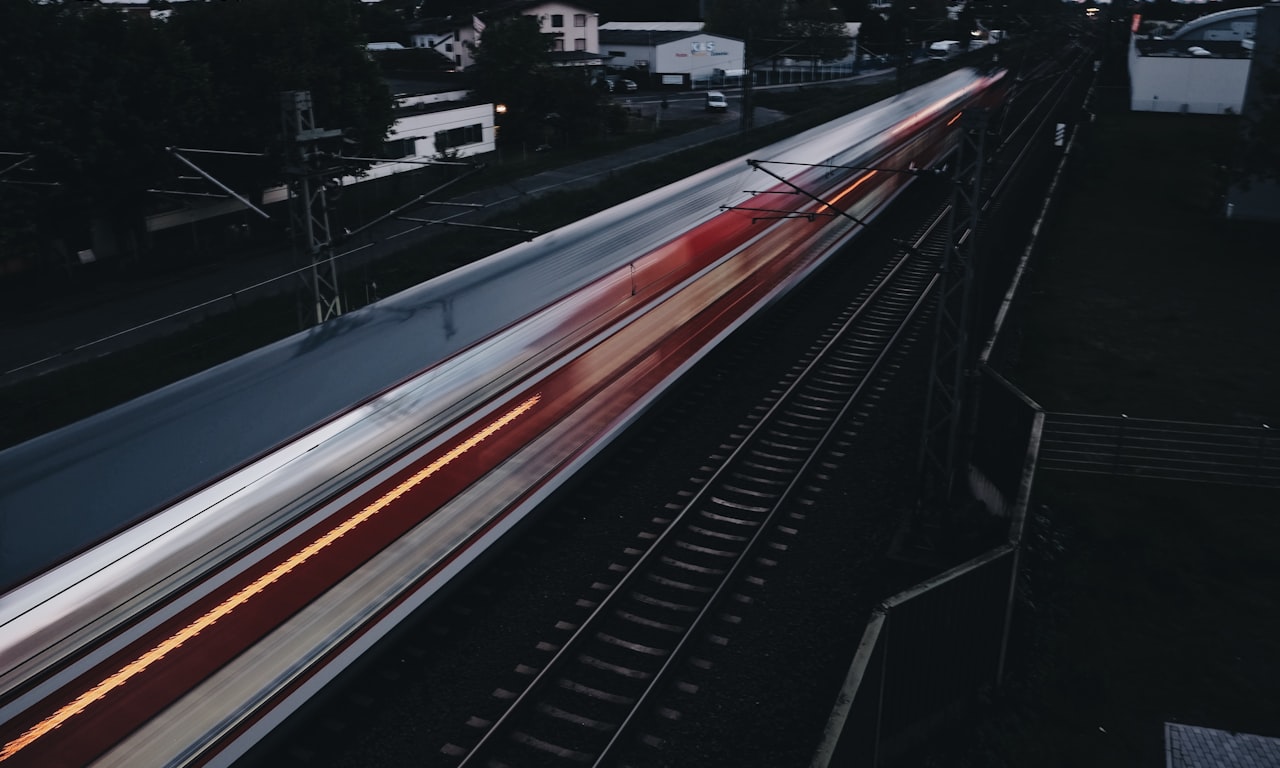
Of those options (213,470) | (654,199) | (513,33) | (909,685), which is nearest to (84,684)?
(213,470)

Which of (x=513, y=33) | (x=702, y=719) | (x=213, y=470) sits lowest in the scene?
(x=702, y=719)

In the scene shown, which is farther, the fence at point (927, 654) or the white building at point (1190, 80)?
the white building at point (1190, 80)

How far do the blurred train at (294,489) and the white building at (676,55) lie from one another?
5773 cm

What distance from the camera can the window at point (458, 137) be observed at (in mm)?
42938

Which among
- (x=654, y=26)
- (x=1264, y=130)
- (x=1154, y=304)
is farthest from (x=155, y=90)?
(x=654, y=26)

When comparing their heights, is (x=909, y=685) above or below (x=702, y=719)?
above

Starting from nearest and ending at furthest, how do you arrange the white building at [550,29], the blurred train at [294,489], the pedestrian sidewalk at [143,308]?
1. the blurred train at [294,489]
2. the pedestrian sidewalk at [143,308]
3. the white building at [550,29]

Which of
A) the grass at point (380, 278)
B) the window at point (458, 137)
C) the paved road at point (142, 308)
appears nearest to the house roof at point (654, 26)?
the grass at point (380, 278)

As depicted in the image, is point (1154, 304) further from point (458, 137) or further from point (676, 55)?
point (676, 55)

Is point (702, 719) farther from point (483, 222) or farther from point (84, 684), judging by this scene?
point (483, 222)

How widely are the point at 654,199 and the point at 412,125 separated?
15553mm

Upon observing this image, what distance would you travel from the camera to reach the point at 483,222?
3362 cm

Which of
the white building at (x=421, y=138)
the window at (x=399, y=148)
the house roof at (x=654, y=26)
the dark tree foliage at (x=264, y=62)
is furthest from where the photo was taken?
the house roof at (x=654, y=26)

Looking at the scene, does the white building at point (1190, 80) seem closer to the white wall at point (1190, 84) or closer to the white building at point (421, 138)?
the white wall at point (1190, 84)
